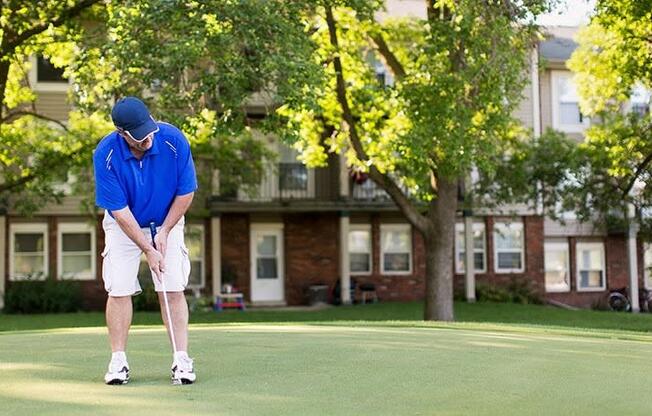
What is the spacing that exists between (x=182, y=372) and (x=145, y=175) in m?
1.35

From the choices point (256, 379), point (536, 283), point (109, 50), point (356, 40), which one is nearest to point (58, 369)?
point (256, 379)

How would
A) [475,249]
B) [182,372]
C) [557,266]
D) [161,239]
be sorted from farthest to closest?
[557,266] < [475,249] < [161,239] < [182,372]

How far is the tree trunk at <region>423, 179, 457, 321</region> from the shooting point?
26.0 m

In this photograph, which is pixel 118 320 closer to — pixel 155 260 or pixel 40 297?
pixel 155 260

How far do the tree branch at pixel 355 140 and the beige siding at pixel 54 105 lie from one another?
1262 centimetres

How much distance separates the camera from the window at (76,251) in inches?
1379

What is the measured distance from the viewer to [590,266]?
4103cm

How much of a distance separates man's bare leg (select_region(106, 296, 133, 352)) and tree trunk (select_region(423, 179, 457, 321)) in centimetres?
1900

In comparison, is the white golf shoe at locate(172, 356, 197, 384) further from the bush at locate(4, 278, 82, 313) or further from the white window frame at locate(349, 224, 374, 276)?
the white window frame at locate(349, 224, 374, 276)

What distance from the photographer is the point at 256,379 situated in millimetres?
6938

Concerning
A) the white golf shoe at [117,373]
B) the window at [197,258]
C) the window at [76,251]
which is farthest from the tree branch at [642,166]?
the white golf shoe at [117,373]

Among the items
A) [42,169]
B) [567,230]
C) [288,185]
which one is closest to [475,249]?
[567,230]

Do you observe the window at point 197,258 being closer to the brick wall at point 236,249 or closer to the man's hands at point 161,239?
the brick wall at point 236,249

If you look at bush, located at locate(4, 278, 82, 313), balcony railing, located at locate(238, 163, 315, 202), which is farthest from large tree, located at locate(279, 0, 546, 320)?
bush, located at locate(4, 278, 82, 313)
